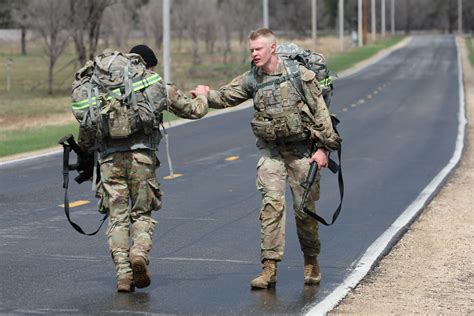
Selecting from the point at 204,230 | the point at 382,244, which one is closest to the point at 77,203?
the point at 204,230

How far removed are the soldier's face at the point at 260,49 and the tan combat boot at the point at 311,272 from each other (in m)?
1.53

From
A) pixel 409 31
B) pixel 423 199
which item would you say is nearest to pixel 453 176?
pixel 423 199

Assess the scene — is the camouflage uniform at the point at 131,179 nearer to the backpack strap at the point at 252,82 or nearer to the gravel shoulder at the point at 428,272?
the backpack strap at the point at 252,82

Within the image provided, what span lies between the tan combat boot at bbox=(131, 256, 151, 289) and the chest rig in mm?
1299

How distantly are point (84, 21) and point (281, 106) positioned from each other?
41.9 meters

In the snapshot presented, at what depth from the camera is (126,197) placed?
8.70 m

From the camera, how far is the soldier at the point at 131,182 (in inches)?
337

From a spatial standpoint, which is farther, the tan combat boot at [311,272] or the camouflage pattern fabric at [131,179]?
the tan combat boot at [311,272]

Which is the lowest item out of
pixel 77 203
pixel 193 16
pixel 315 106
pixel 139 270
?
pixel 193 16

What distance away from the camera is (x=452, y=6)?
543ft

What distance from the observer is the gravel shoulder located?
8438mm

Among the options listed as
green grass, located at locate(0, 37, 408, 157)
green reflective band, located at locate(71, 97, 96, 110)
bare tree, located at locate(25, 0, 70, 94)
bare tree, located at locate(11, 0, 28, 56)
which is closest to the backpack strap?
green reflective band, located at locate(71, 97, 96, 110)

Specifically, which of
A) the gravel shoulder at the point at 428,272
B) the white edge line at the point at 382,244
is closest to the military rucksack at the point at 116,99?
the white edge line at the point at 382,244

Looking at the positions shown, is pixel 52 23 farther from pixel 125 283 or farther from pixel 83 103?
pixel 125 283
